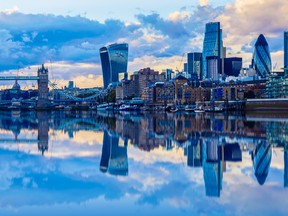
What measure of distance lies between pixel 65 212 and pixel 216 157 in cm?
674

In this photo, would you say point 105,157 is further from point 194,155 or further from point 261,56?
point 261,56

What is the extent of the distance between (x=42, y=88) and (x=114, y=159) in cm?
12506

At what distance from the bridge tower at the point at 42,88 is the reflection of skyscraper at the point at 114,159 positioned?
354 feet

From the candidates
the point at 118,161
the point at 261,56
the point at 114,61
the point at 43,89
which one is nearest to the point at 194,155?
the point at 118,161

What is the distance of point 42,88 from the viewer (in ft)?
446

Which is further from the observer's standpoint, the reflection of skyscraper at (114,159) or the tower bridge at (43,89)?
the tower bridge at (43,89)

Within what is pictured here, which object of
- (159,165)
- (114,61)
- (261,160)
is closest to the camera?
(159,165)

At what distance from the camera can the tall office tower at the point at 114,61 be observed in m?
183

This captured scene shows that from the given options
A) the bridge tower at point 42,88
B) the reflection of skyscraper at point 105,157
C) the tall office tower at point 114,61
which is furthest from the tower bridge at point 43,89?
the reflection of skyscraper at point 105,157

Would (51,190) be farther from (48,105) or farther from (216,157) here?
(48,105)

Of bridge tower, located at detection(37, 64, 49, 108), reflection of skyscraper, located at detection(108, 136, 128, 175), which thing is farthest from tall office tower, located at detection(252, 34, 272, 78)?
reflection of skyscraper, located at detection(108, 136, 128, 175)

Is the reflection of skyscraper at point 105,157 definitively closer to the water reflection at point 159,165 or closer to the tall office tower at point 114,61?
the water reflection at point 159,165

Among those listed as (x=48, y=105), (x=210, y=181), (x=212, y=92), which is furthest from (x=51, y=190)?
(x=48, y=105)

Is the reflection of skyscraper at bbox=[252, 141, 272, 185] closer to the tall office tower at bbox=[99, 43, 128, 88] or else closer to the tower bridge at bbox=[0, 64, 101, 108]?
the tower bridge at bbox=[0, 64, 101, 108]
